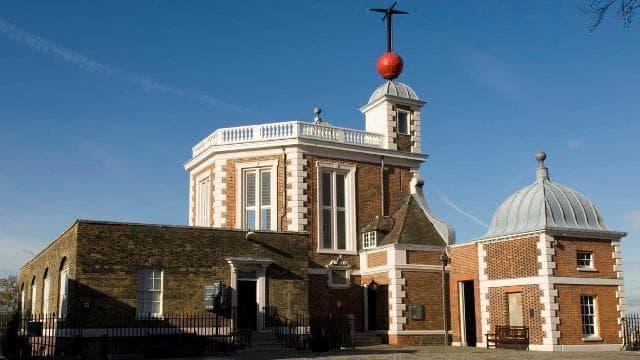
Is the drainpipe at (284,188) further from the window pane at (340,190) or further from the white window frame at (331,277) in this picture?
the white window frame at (331,277)

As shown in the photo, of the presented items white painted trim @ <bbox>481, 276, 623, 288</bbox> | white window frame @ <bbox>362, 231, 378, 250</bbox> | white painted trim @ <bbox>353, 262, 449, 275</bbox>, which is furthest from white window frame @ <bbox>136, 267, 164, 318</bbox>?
white painted trim @ <bbox>481, 276, 623, 288</bbox>

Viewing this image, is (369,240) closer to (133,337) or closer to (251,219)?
(251,219)

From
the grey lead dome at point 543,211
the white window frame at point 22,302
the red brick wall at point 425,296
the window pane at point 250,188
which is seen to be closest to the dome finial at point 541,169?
the grey lead dome at point 543,211

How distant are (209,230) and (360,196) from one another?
8.89 meters

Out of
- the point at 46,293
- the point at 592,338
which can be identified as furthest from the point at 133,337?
the point at 592,338

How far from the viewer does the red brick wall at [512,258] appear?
2711 centimetres

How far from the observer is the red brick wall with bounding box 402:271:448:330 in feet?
99.9

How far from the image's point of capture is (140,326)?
2486 centimetres

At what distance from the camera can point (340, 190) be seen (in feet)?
110

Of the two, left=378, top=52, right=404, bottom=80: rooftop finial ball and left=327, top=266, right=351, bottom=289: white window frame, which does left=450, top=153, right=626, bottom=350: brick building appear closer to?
left=327, top=266, right=351, bottom=289: white window frame

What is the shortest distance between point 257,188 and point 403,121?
328 inches

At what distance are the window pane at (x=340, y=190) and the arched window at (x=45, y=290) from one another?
12.7 m

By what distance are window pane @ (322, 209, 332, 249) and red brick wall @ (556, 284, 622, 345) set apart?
1037 centimetres

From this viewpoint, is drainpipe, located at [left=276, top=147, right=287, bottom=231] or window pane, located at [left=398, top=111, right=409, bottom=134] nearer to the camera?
drainpipe, located at [left=276, top=147, right=287, bottom=231]
